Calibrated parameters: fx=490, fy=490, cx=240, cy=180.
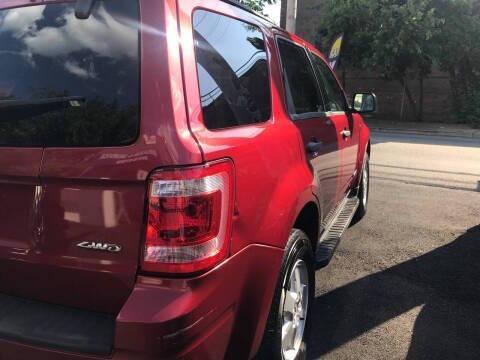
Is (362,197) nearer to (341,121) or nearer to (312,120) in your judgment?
(341,121)

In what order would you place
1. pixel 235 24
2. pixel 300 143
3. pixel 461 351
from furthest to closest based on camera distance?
pixel 461 351, pixel 300 143, pixel 235 24

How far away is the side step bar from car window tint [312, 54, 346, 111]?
3.08ft

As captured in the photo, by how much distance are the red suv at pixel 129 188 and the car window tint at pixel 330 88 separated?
6.05 ft

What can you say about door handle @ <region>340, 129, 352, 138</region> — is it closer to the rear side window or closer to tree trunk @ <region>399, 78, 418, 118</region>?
the rear side window

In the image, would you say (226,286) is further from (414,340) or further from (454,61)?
(454,61)

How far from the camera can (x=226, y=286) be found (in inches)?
76.4

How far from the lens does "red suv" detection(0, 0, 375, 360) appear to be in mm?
1778

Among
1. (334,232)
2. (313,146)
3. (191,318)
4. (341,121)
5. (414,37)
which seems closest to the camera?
(191,318)

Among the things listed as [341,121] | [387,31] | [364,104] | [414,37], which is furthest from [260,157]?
[414,37]

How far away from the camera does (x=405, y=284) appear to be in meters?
4.09

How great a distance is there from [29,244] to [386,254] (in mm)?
3633

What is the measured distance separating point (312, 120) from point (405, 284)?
178 cm

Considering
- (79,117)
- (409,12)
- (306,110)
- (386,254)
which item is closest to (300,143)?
(306,110)

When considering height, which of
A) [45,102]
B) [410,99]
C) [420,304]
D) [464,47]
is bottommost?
[420,304]
